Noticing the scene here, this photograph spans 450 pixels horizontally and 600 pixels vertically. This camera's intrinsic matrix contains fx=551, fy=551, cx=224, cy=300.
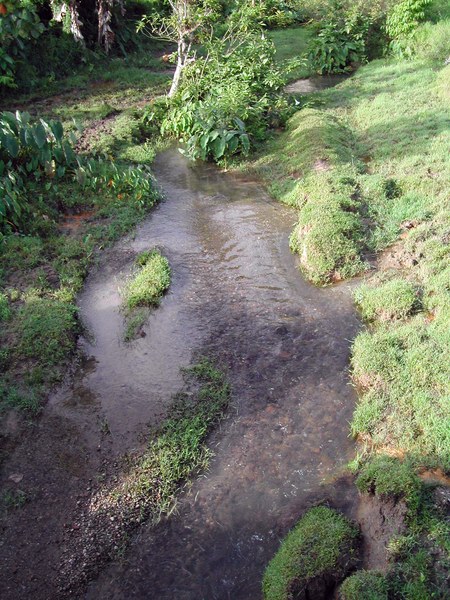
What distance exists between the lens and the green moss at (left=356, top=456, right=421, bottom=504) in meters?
4.49

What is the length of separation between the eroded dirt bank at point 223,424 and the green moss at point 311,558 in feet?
0.68

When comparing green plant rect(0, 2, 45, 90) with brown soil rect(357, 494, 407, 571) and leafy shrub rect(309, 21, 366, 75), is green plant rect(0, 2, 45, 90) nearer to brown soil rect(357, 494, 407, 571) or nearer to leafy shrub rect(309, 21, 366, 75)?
leafy shrub rect(309, 21, 366, 75)

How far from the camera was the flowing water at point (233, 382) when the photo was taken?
4527mm

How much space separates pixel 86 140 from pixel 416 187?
22.5 ft

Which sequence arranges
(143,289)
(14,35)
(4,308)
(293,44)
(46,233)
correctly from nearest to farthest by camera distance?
(4,308)
(143,289)
(46,233)
(14,35)
(293,44)

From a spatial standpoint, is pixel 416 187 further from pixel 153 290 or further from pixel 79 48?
pixel 79 48

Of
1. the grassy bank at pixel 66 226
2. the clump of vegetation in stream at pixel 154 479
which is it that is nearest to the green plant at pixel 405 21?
the grassy bank at pixel 66 226

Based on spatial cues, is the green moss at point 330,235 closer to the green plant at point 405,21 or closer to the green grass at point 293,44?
the green grass at point 293,44

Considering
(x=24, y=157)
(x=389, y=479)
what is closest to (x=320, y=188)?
(x=24, y=157)

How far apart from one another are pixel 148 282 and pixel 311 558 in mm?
4430

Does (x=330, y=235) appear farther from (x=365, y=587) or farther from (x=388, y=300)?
(x=365, y=587)

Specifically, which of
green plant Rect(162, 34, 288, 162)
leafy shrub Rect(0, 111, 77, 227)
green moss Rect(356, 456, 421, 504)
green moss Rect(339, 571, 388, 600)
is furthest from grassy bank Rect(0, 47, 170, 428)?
green moss Rect(339, 571, 388, 600)

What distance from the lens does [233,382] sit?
20.3 ft

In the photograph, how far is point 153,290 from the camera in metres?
7.48
